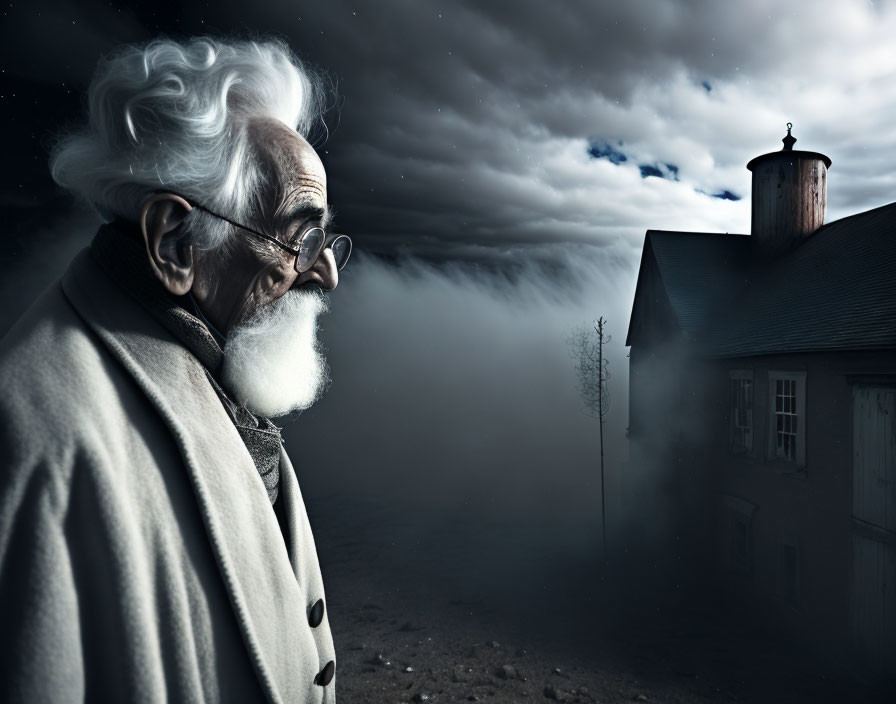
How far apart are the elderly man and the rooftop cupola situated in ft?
64.4

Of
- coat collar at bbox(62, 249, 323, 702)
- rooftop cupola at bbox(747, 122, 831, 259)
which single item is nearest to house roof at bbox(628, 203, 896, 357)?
rooftop cupola at bbox(747, 122, 831, 259)

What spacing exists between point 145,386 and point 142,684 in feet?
2.32

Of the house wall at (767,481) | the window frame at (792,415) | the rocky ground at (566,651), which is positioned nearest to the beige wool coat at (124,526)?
the rocky ground at (566,651)

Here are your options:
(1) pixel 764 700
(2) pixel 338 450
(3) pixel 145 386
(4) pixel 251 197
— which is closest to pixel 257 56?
(4) pixel 251 197

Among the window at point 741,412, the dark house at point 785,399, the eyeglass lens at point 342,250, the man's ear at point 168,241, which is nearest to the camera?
the man's ear at point 168,241

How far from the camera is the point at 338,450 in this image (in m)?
65.4

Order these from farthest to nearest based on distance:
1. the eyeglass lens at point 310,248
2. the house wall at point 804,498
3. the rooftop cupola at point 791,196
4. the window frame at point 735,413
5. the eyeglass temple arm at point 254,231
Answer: the rooftop cupola at point 791,196, the window frame at point 735,413, the house wall at point 804,498, the eyeglass lens at point 310,248, the eyeglass temple arm at point 254,231

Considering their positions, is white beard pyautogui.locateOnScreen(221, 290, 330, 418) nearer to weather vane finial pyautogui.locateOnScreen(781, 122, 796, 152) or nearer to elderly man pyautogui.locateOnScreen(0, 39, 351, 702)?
elderly man pyautogui.locateOnScreen(0, 39, 351, 702)

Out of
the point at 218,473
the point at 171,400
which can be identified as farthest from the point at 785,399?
the point at 171,400

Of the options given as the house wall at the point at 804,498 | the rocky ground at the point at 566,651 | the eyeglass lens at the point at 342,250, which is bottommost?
the rocky ground at the point at 566,651

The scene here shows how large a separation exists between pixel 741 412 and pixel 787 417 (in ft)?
5.36

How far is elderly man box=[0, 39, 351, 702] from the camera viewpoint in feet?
3.65

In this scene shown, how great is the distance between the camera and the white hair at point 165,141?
4.98 ft

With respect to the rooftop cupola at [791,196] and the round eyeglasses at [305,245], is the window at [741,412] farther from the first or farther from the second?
the round eyeglasses at [305,245]
